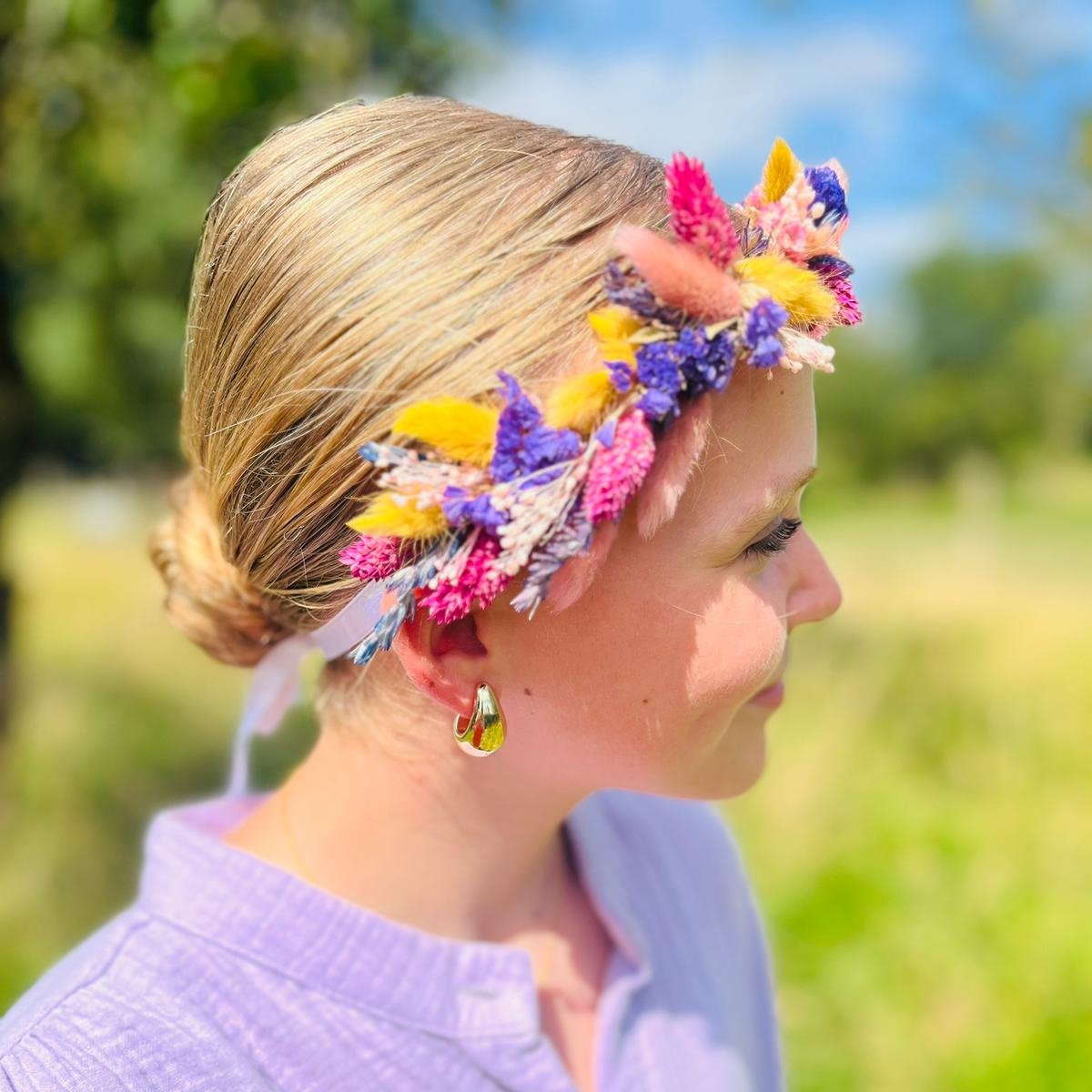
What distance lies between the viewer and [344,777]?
1.56 m

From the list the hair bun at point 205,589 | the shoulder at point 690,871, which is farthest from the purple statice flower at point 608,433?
the shoulder at point 690,871

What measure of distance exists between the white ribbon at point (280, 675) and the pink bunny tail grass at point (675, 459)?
43cm

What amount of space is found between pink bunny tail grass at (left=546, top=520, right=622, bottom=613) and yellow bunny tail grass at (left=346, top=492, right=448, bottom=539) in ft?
0.48

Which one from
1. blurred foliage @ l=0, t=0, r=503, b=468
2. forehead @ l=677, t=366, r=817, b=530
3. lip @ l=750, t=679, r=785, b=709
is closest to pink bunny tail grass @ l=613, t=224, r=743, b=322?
forehead @ l=677, t=366, r=817, b=530

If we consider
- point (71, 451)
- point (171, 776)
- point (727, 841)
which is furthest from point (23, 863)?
point (71, 451)

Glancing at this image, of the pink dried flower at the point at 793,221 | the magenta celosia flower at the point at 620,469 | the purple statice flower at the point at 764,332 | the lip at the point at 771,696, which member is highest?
the pink dried flower at the point at 793,221

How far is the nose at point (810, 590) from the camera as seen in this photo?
1513mm

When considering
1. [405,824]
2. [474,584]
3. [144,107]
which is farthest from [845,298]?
[144,107]

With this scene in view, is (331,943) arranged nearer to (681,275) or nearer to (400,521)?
(400,521)

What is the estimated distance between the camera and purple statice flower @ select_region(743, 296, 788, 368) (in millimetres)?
1221

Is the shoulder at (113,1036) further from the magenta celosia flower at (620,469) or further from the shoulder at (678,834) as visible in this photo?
the shoulder at (678,834)

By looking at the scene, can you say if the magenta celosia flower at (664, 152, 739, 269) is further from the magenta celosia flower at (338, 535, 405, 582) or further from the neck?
the neck

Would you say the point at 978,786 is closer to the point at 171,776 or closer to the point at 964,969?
the point at 964,969

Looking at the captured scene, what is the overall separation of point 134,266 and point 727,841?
379cm
